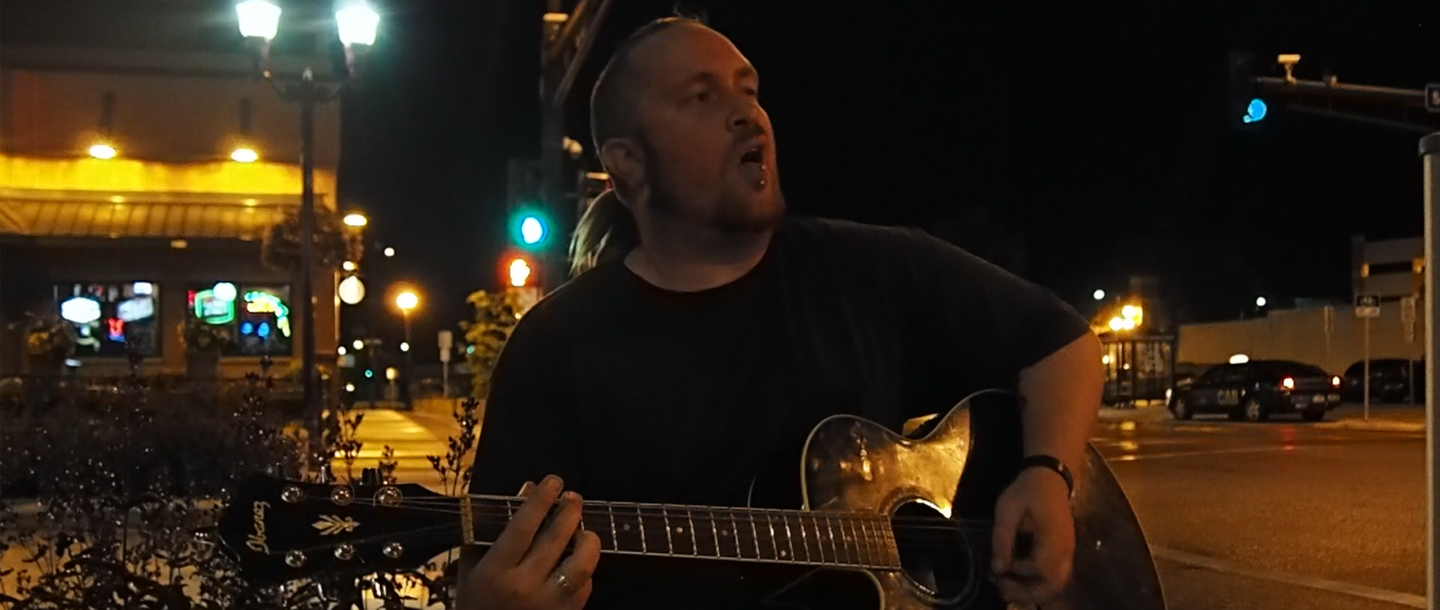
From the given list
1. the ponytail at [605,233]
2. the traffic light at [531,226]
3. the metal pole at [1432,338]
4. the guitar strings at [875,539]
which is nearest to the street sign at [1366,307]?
the traffic light at [531,226]

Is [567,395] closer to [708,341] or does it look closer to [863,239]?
[708,341]

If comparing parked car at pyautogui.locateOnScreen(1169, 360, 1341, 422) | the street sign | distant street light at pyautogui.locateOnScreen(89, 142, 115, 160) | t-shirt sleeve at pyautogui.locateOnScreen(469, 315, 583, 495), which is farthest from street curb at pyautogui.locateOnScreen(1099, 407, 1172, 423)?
t-shirt sleeve at pyautogui.locateOnScreen(469, 315, 583, 495)

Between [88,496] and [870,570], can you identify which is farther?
[88,496]

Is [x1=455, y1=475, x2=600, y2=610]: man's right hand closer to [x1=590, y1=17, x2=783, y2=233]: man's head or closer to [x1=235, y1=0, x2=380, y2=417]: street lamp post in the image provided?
A: [x1=590, y1=17, x2=783, y2=233]: man's head

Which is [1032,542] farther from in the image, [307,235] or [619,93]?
[307,235]

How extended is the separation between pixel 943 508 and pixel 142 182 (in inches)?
826

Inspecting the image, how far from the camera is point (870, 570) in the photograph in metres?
2.21

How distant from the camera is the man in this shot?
2.18 meters

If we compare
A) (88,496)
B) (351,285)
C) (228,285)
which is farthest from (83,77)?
(88,496)

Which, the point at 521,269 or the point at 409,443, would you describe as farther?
the point at 409,443

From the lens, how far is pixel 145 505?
14.4ft

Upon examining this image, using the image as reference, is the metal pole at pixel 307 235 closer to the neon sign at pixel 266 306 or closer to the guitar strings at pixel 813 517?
the neon sign at pixel 266 306

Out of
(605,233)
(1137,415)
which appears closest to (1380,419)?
(1137,415)

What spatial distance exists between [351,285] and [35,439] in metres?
9.82
